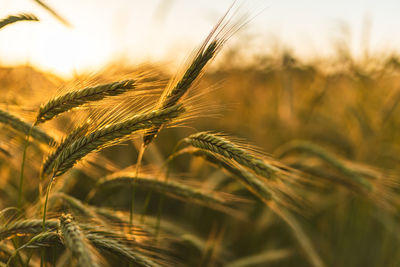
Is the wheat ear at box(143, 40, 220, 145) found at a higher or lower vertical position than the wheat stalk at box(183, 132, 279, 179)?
higher

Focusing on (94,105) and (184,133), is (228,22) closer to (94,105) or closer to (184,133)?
(94,105)

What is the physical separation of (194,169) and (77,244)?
190 cm

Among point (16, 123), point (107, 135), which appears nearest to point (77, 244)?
point (107, 135)

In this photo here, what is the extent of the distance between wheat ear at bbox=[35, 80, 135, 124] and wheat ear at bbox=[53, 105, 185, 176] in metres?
0.12

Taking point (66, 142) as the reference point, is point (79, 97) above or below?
above

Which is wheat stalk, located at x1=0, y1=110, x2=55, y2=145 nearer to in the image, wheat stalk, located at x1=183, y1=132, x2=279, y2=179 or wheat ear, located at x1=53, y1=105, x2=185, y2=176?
wheat ear, located at x1=53, y1=105, x2=185, y2=176

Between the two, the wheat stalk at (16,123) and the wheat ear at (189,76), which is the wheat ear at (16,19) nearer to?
the wheat stalk at (16,123)

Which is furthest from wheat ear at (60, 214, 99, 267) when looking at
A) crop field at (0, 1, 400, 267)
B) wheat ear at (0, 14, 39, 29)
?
wheat ear at (0, 14, 39, 29)

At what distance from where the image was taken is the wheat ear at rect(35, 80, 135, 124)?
1.08 metres

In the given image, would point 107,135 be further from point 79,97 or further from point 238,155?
point 238,155

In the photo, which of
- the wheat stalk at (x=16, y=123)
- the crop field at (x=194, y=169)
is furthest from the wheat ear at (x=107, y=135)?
the wheat stalk at (x=16, y=123)

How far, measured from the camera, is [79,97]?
111cm


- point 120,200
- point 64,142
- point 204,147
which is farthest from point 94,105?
point 120,200

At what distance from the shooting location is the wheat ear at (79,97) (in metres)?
1.08
